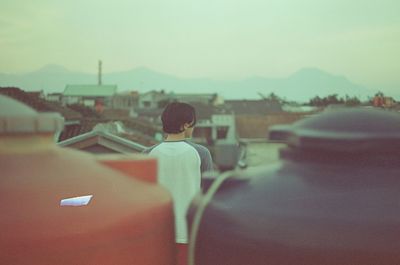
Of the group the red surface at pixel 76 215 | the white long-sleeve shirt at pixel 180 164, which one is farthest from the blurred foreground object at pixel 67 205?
the white long-sleeve shirt at pixel 180 164

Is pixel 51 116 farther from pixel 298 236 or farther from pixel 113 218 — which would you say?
pixel 298 236

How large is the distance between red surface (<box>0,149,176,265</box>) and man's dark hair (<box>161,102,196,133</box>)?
1.12 metres

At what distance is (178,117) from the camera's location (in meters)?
1.90

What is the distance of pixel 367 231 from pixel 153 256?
0.31m

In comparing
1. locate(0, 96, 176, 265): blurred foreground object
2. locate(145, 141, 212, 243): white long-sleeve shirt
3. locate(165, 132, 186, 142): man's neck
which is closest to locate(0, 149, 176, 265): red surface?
locate(0, 96, 176, 265): blurred foreground object

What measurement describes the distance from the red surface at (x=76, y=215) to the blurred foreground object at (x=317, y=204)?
0.24 feet

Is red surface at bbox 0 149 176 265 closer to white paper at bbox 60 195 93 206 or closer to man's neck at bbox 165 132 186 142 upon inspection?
white paper at bbox 60 195 93 206

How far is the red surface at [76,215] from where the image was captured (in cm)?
67

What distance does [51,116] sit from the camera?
0.76 meters

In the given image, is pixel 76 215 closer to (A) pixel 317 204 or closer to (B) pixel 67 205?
(B) pixel 67 205

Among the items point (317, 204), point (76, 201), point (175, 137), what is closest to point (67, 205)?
point (76, 201)

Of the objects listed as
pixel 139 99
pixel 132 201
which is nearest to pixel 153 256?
pixel 132 201

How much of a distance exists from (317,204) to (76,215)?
1.06 ft

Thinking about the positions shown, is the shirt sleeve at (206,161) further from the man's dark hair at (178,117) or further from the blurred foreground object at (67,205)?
the blurred foreground object at (67,205)
